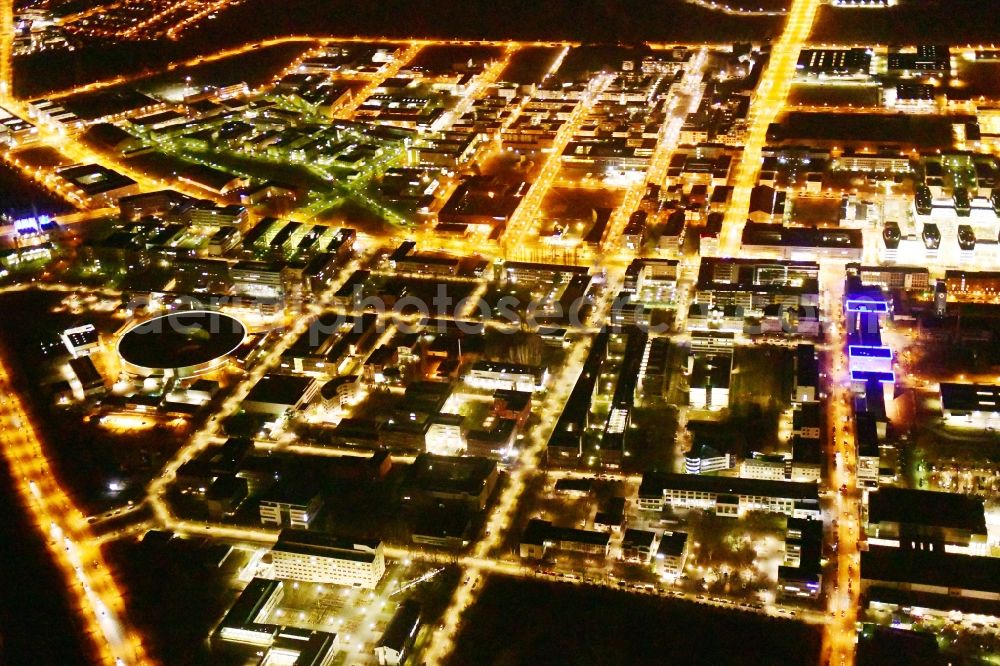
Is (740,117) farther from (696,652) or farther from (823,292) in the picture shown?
(696,652)

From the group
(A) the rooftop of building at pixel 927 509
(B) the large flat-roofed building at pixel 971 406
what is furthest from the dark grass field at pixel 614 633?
(B) the large flat-roofed building at pixel 971 406

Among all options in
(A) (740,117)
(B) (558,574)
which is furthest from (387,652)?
(A) (740,117)

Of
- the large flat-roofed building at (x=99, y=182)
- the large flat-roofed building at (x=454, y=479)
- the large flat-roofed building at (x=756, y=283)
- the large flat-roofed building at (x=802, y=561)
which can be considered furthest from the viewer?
the large flat-roofed building at (x=99, y=182)

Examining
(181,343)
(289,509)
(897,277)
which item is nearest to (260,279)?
(181,343)

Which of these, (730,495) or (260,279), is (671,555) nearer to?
(730,495)

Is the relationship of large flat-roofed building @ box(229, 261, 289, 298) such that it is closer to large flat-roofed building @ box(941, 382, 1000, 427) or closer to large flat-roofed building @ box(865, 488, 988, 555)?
large flat-roofed building @ box(865, 488, 988, 555)

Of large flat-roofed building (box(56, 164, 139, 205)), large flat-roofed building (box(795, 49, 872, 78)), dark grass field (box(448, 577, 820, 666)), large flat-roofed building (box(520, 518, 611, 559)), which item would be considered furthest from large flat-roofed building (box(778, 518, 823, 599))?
large flat-roofed building (box(795, 49, 872, 78))

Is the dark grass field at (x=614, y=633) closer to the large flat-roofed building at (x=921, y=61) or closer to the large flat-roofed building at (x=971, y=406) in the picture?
the large flat-roofed building at (x=971, y=406)
